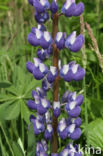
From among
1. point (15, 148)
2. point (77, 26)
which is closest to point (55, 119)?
point (15, 148)

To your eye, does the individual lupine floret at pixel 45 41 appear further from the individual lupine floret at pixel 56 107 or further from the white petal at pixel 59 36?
the individual lupine floret at pixel 56 107

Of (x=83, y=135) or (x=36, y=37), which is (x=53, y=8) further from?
(x=83, y=135)

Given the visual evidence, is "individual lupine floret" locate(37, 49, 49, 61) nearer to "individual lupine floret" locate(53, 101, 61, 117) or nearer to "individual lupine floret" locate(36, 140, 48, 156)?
"individual lupine floret" locate(53, 101, 61, 117)

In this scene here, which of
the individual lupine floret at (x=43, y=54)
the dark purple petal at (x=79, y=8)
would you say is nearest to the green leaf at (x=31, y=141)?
the individual lupine floret at (x=43, y=54)

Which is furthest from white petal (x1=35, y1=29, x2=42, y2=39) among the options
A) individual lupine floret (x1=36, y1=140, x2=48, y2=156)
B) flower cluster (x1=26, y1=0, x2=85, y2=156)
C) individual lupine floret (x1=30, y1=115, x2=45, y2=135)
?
individual lupine floret (x1=36, y1=140, x2=48, y2=156)

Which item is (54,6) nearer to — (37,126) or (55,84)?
(55,84)

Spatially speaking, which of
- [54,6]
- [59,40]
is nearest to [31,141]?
[59,40]
